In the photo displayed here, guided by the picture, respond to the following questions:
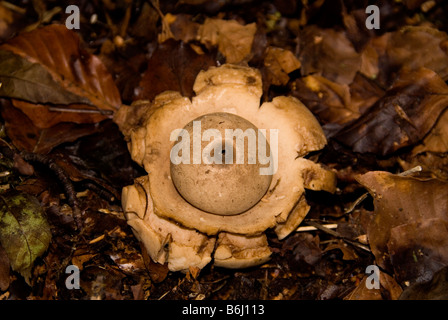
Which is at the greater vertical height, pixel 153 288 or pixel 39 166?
pixel 39 166

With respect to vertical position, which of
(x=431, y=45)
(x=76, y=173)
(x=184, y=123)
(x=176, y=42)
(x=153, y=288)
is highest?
(x=176, y=42)

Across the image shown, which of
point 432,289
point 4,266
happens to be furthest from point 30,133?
point 432,289

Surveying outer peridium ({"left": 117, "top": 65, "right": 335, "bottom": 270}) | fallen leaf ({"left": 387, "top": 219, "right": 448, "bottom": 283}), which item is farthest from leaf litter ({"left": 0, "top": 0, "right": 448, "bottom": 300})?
outer peridium ({"left": 117, "top": 65, "right": 335, "bottom": 270})

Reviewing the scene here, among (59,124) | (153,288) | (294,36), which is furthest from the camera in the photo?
(294,36)

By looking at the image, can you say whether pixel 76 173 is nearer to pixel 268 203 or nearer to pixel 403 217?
pixel 268 203

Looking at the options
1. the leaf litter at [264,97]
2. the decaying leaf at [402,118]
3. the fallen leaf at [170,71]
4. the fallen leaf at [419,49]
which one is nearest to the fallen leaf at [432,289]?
the leaf litter at [264,97]

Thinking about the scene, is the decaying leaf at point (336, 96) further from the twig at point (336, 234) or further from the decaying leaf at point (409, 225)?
the twig at point (336, 234)

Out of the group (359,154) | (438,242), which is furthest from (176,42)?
(438,242)

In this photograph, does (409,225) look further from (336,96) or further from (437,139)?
(336,96)
